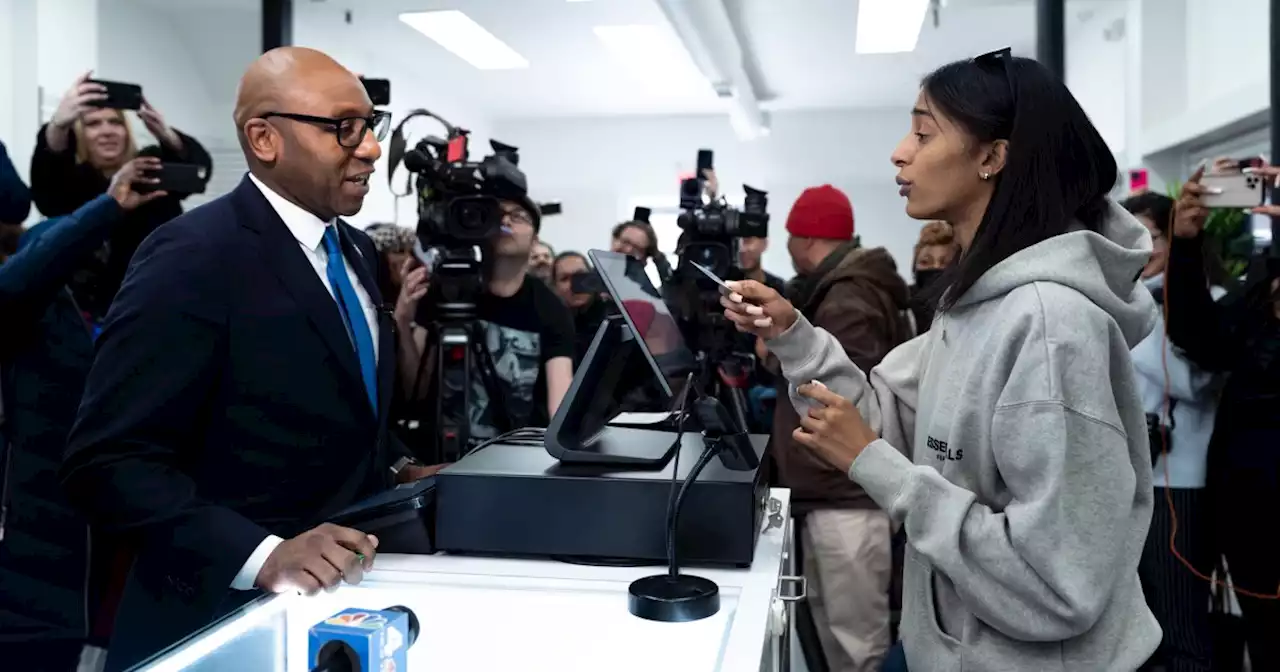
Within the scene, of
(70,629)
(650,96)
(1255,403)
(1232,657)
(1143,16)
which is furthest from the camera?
(650,96)

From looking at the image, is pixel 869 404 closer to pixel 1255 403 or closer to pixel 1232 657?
pixel 1255 403

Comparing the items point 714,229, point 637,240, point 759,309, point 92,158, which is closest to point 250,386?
point 759,309

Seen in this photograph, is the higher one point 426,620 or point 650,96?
point 650,96

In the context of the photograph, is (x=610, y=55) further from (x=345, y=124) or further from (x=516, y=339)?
(x=345, y=124)

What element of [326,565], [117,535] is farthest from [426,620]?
[117,535]

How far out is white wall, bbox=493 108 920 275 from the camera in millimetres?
8602

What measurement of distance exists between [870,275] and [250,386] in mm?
1784

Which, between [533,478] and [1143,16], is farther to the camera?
[1143,16]

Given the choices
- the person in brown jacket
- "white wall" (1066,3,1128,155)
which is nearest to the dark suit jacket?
the person in brown jacket

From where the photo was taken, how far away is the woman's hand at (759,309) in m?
1.36

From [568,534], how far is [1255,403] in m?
1.94

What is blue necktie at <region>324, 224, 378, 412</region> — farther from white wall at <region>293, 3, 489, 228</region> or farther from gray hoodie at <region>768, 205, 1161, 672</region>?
white wall at <region>293, 3, 489, 228</region>

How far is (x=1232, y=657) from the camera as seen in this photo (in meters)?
2.69

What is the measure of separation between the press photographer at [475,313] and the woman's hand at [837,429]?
1136mm
